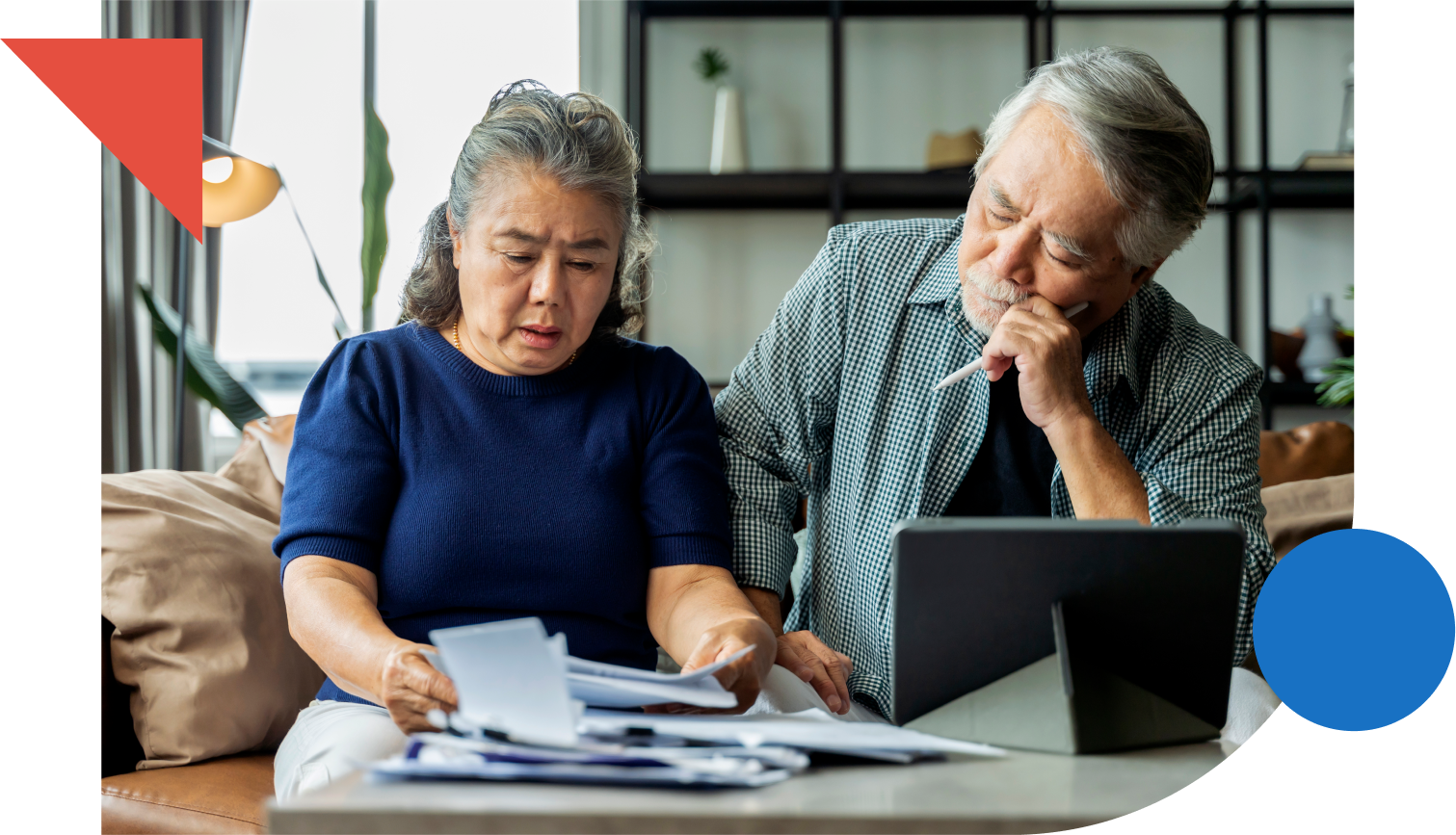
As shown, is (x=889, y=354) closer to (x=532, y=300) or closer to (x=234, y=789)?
(x=532, y=300)

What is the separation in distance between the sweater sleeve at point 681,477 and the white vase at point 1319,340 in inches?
98.3

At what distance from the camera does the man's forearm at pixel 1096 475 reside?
112cm

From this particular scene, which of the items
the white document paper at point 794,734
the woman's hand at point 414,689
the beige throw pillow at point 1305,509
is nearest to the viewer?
the white document paper at point 794,734

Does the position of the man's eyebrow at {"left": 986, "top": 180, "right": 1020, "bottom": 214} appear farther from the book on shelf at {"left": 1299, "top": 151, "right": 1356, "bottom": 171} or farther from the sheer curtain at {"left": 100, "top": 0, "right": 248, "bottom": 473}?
the sheer curtain at {"left": 100, "top": 0, "right": 248, "bottom": 473}

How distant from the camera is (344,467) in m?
1.11

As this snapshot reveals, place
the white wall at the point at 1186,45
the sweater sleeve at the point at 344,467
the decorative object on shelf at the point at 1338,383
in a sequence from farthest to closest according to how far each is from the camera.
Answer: the white wall at the point at 1186,45, the decorative object on shelf at the point at 1338,383, the sweater sleeve at the point at 344,467

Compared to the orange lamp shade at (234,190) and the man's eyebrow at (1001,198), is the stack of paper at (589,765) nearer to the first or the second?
the man's eyebrow at (1001,198)

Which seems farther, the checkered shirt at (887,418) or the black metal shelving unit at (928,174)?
the black metal shelving unit at (928,174)

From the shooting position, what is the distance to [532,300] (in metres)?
1.14

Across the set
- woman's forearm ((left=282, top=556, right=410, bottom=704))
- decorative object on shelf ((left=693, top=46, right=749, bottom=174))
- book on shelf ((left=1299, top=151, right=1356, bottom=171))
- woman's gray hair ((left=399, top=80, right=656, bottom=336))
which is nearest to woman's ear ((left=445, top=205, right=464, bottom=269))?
woman's gray hair ((left=399, top=80, right=656, bottom=336))

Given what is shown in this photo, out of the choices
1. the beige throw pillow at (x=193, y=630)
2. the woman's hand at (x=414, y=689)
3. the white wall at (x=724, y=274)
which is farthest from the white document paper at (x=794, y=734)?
the white wall at (x=724, y=274)

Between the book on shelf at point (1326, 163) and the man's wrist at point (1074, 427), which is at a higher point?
the book on shelf at point (1326, 163)

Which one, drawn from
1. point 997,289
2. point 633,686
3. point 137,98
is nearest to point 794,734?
point 633,686
